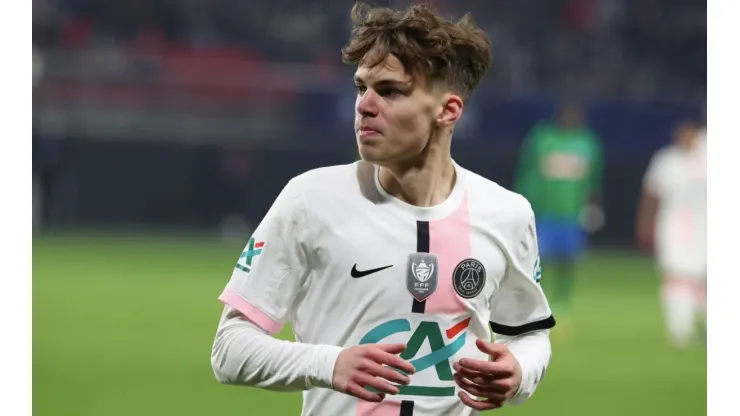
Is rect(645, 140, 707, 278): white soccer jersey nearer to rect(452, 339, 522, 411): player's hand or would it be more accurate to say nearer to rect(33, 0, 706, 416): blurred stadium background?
rect(33, 0, 706, 416): blurred stadium background

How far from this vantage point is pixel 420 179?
3709 millimetres

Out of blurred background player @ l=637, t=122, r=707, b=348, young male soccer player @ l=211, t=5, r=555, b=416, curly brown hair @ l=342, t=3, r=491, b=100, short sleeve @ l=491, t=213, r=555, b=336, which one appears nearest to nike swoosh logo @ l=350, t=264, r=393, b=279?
young male soccer player @ l=211, t=5, r=555, b=416

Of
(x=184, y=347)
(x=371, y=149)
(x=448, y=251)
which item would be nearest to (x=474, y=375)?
(x=448, y=251)

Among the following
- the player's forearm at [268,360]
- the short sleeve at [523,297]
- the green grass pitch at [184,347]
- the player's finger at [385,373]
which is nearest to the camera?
the player's finger at [385,373]

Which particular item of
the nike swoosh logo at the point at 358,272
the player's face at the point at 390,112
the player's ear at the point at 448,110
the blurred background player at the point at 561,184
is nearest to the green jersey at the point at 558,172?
the blurred background player at the point at 561,184

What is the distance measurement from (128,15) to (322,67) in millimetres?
4062

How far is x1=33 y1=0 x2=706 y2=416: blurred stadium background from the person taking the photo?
1655 cm

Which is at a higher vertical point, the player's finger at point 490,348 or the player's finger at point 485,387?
the player's finger at point 490,348

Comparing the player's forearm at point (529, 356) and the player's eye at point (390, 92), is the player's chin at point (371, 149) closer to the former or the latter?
the player's eye at point (390, 92)

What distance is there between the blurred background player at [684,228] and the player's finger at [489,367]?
28.1ft

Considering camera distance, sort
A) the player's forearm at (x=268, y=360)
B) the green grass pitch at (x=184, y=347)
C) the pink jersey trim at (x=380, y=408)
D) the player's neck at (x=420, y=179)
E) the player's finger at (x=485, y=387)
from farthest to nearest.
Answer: the green grass pitch at (x=184, y=347), the player's neck at (x=420, y=179), the pink jersey trim at (x=380, y=408), the player's finger at (x=485, y=387), the player's forearm at (x=268, y=360)

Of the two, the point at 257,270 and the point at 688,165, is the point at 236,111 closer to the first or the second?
the point at 688,165

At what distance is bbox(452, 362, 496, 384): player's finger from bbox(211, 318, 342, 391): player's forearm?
35cm

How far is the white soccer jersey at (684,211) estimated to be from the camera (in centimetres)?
1184
